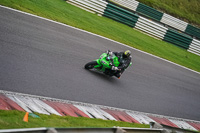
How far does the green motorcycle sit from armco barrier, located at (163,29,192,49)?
453 inches

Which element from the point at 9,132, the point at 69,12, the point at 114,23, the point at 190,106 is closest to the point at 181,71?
the point at 190,106

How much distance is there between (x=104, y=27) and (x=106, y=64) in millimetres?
7064

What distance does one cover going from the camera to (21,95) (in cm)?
825

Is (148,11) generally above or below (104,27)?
above

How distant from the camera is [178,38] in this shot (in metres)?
23.1

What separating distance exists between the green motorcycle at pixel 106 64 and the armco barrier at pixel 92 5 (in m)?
8.35

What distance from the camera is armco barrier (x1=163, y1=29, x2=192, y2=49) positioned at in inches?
895

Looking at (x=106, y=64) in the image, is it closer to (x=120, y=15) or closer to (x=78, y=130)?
(x=78, y=130)

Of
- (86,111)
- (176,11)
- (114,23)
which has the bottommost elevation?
(86,111)

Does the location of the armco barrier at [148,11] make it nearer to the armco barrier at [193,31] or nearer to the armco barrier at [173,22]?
the armco barrier at [173,22]

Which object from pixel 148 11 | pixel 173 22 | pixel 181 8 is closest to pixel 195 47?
pixel 173 22

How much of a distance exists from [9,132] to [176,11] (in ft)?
82.3

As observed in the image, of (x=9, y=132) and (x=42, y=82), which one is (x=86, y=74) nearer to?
(x=42, y=82)

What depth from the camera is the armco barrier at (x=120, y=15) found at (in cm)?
2053
